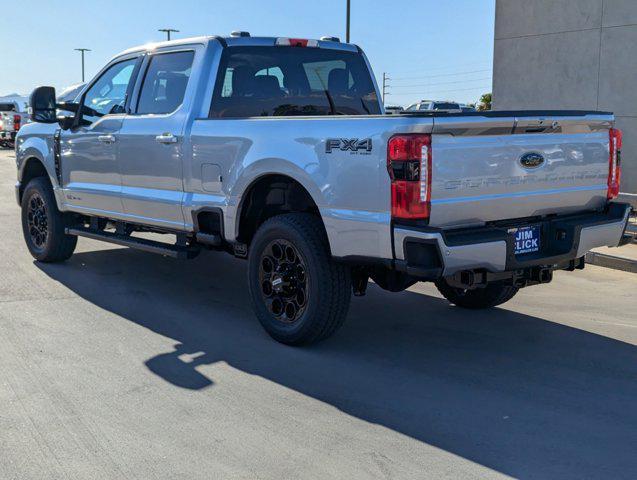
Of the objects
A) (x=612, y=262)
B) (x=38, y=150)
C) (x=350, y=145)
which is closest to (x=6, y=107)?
(x=38, y=150)

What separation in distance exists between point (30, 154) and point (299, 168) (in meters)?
4.36

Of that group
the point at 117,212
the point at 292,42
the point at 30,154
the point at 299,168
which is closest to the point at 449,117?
the point at 299,168

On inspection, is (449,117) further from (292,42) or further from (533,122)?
(292,42)

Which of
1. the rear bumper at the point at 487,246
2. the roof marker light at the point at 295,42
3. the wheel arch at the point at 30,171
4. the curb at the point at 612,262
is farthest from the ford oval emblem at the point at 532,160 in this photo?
the wheel arch at the point at 30,171

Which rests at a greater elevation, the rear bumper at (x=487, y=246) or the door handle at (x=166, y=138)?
the door handle at (x=166, y=138)

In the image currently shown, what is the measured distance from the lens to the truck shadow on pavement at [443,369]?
3771 millimetres

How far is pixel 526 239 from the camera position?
4.85 metres

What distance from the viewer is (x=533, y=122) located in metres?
4.73

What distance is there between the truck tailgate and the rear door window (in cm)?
271

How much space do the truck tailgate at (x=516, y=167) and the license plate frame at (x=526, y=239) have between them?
94mm

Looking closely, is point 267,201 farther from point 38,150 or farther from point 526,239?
point 38,150

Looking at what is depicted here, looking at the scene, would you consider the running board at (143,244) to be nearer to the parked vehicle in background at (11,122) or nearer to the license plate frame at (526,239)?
the license plate frame at (526,239)

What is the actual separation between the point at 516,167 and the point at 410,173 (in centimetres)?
80

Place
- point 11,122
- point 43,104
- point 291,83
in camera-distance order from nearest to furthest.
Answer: point 291,83, point 43,104, point 11,122
